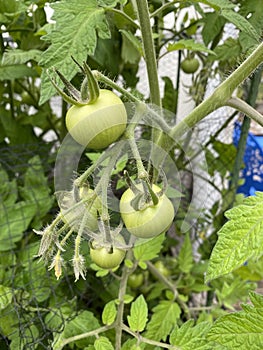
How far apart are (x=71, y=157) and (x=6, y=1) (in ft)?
1.34

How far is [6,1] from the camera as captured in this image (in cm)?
81

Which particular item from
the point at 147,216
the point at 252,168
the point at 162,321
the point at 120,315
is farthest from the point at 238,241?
the point at 252,168

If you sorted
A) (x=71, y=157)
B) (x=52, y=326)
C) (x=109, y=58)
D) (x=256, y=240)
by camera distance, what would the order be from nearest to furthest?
(x=256, y=240)
(x=71, y=157)
(x=52, y=326)
(x=109, y=58)

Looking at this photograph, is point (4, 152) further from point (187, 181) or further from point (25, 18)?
point (187, 181)

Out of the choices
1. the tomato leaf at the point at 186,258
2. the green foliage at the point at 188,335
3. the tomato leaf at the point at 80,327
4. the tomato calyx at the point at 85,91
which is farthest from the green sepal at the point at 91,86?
the tomato leaf at the point at 186,258

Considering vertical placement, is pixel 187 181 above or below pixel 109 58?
below

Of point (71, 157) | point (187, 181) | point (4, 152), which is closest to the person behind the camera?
point (71, 157)

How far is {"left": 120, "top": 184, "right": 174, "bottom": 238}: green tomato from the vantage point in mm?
415

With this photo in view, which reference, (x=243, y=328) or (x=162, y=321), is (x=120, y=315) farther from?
(x=243, y=328)

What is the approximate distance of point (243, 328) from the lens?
457 millimetres

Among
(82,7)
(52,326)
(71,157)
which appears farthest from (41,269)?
(82,7)

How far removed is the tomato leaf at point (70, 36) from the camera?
54cm

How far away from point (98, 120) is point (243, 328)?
0.79 ft

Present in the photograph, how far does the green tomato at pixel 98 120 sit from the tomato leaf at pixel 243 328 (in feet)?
0.69
